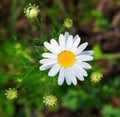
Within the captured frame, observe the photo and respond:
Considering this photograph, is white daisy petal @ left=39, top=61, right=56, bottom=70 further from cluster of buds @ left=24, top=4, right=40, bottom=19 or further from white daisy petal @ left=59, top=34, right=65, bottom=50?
cluster of buds @ left=24, top=4, right=40, bottom=19

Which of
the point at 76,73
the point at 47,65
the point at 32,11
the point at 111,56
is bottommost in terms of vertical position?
the point at 76,73

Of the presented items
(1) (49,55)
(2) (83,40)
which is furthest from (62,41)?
(2) (83,40)

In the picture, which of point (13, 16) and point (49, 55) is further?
point (13, 16)

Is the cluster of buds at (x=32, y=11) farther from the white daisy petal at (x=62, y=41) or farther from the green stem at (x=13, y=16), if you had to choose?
the green stem at (x=13, y=16)

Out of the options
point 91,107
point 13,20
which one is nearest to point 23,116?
point 91,107

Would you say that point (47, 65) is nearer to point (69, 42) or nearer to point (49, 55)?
point (49, 55)

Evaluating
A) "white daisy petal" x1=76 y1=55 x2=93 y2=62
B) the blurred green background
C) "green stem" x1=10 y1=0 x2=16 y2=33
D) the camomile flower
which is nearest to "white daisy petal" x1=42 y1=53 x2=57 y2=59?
the camomile flower
